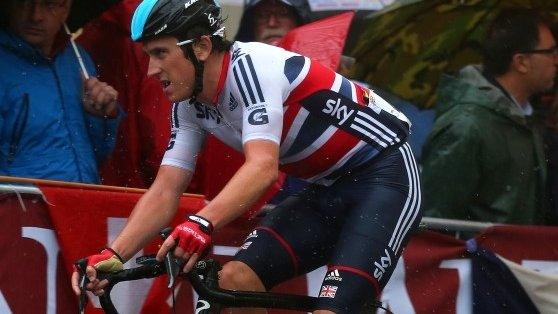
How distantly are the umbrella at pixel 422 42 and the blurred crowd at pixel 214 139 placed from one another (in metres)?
0.09

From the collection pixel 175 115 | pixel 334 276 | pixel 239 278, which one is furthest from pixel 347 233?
pixel 175 115

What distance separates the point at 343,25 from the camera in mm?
6875

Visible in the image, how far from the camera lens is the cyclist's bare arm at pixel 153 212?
5270mm

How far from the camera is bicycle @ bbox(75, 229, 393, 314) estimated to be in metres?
4.79

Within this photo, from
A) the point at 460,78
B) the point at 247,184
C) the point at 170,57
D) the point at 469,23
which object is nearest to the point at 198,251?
the point at 247,184

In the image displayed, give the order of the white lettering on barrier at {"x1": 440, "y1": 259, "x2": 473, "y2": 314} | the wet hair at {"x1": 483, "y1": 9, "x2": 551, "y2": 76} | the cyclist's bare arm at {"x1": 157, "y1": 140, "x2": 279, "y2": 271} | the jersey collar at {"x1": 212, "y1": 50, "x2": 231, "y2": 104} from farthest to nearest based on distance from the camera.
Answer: the wet hair at {"x1": 483, "y1": 9, "x2": 551, "y2": 76} → the white lettering on barrier at {"x1": 440, "y1": 259, "x2": 473, "y2": 314} → the jersey collar at {"x1": 212, "y1": 50, "x2": 231, "y2": 104} → the cyclist's bare arm at {"x1": 157, "y1": 140, "x2": 279, "y2": 271}

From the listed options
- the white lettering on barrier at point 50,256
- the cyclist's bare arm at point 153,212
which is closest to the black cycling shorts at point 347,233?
the cyclist's bare arm at point 153,212

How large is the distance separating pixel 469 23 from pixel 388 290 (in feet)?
6.58

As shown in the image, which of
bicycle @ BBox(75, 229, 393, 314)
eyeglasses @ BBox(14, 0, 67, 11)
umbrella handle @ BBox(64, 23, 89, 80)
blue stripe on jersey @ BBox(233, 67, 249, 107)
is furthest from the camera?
umbrella handle @ BBox(64, 23, 89, 80)

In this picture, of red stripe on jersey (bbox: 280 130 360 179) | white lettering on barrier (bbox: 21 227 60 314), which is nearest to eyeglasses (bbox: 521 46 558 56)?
red stripe on jersey (bbox: 280 130 360 179)

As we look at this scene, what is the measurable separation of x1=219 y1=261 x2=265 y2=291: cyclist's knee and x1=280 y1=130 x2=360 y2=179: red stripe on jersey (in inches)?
22.1

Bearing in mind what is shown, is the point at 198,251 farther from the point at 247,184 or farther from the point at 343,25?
the point at 343,25

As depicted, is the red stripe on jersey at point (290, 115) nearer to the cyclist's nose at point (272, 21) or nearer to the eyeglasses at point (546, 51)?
the cyclist's nose at point (272, 21)

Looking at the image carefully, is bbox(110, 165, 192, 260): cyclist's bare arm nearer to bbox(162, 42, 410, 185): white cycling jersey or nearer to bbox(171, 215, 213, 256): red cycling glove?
bbox(162, 42, 410, 185): white cycling jersey
